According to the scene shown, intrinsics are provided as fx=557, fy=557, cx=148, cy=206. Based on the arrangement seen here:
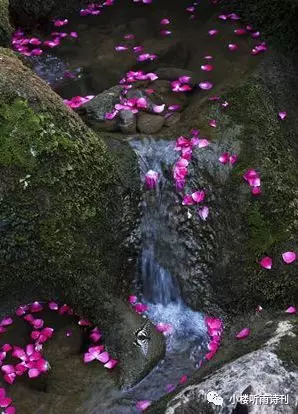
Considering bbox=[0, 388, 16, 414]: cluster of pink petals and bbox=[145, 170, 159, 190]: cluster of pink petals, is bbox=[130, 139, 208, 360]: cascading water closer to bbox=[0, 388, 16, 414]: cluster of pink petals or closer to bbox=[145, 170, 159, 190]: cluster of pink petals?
bbox=[145, 170, 159, 190]: cluster of pink petals

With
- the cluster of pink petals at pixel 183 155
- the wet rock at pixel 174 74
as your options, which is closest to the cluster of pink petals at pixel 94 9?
the wet rock at pixel 174 74

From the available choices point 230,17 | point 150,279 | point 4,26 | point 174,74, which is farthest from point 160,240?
point 230,17

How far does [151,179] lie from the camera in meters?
4.93

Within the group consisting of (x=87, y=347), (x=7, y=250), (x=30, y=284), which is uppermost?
(x=7, y=250)

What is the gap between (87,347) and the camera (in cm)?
462

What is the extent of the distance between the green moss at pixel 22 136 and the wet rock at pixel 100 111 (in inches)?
45.3

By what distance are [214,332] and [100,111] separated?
2361 mm

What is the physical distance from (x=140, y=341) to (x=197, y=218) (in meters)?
1.14

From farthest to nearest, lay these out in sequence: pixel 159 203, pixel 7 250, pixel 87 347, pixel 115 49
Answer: pixel 115 49, pixel 159 203, pixel 87 347, pixel 7 250

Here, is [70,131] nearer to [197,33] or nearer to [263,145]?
[263,145]

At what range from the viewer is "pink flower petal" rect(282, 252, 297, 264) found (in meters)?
4.54

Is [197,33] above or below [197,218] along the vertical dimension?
above

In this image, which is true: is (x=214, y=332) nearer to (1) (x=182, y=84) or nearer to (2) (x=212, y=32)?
(1) (x=182, y=84)

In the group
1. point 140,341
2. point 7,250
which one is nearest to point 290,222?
point 140,341
